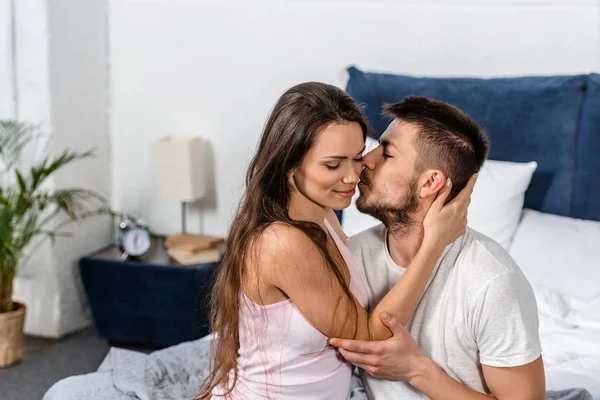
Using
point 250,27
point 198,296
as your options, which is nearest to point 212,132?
point 250,27

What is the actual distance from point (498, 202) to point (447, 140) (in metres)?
1.23

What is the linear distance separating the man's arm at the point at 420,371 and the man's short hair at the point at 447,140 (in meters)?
0.34

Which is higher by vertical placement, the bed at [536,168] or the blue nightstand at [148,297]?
the bed at [536,168]

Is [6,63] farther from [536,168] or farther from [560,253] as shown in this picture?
[560,253]

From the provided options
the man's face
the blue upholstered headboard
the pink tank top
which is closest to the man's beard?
the man's face

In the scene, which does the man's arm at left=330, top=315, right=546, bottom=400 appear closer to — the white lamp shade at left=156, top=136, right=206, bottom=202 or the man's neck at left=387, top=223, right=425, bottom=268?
the man's neck at left=387, top=223, right=425, bottom=268

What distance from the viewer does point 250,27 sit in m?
3.70

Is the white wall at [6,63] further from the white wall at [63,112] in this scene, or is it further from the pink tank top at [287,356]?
the pink tank top at [287,356]

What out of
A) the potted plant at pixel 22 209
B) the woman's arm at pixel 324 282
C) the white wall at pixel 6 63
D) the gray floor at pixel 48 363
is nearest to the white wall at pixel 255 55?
the potted plant at pixel 22 209

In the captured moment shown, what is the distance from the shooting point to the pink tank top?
5.48 ft

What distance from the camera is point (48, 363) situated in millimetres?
3533

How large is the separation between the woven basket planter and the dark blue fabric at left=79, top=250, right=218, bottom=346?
34 cm

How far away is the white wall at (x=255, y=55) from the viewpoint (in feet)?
10.7

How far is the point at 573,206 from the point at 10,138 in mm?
2441
